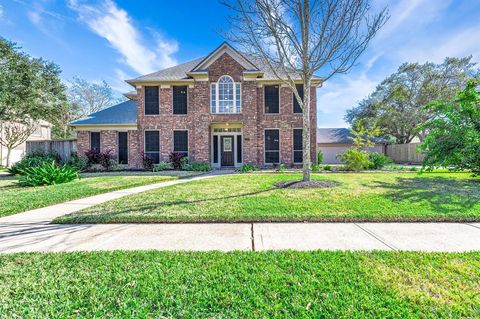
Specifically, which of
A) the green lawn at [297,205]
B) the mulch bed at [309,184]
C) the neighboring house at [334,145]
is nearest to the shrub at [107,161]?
the green lawn at [297,205]

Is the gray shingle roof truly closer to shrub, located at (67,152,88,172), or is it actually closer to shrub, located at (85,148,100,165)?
shrub, located at (85,148,100,165)

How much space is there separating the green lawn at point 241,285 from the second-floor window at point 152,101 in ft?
44.6

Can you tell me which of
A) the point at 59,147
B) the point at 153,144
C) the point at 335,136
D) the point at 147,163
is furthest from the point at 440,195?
the point at 335,136

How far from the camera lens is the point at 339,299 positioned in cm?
202

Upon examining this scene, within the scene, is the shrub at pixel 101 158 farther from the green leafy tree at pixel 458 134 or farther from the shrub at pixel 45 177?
the green leafy tree at pixel 458 134

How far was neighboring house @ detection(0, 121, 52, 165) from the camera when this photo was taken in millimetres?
24266

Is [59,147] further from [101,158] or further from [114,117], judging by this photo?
[114,117]

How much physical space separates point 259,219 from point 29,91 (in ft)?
84.7

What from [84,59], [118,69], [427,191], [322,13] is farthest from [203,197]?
[118,69]

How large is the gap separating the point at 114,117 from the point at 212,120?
23.9 feet

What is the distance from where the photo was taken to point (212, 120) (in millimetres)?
14602

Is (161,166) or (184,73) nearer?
(161,166)

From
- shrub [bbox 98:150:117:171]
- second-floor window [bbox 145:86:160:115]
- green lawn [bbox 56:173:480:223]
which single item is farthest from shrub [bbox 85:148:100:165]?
green lawn [bbox 56:173:480:223]

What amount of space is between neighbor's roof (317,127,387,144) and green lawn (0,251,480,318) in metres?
25.8
